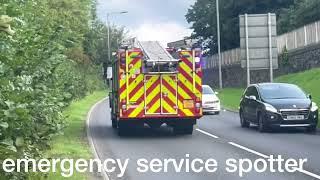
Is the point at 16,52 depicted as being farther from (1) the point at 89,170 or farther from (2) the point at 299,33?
(2) the point at 299,33

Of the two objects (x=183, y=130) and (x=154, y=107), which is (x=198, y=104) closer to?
(x=154, y=107)

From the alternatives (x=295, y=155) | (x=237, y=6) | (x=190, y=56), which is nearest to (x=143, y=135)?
(x=190, y=56)

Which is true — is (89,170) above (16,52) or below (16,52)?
below

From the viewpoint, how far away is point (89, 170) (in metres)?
12.3

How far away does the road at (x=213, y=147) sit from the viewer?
12203mm

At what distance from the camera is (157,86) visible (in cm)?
2031

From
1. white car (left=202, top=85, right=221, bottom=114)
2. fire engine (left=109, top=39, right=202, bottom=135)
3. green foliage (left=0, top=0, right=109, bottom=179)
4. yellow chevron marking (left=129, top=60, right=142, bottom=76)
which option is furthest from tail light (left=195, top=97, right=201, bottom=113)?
white car (left=202, top=85, right=221, bottom=114)

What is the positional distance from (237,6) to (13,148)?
7452cm

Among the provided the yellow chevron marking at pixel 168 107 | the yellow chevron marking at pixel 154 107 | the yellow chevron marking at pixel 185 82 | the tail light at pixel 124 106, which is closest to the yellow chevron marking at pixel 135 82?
the tail light at pixel 124 106

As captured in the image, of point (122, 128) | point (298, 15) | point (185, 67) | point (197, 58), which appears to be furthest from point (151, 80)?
point (298, 15)

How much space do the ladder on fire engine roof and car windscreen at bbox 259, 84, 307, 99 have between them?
12.5ft

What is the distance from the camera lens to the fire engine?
20.0 m

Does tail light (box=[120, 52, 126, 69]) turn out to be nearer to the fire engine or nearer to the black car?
the fire engine

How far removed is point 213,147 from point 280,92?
6.70m
